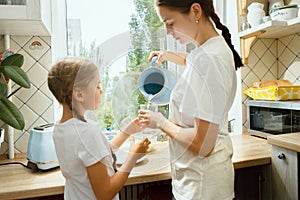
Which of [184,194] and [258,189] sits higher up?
[184,194]

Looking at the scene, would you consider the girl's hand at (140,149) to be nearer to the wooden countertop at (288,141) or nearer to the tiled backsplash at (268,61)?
the wooden countertop at (288,141)

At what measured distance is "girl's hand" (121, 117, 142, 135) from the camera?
0.87 meters

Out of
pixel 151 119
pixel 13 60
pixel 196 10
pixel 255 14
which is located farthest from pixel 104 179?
pixel 255 14

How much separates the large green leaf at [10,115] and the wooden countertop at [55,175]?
215 millimetres

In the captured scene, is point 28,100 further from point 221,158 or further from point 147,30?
point 221,158

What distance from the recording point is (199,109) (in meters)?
0.78

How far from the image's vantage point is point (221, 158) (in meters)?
0.89

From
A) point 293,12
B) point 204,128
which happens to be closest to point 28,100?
point 204,128

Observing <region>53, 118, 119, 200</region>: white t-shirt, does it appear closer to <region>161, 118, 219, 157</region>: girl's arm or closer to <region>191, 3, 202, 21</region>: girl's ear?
<region>161, 118, 219, 157</region>: girl's arm

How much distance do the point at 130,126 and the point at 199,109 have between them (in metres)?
0.24

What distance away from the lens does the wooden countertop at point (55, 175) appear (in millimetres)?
966

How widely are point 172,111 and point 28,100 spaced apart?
3.09 ft

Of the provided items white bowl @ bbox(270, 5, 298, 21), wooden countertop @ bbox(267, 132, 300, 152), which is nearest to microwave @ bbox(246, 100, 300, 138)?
wooden countertop @ bbox(267, 132, 300, 152)

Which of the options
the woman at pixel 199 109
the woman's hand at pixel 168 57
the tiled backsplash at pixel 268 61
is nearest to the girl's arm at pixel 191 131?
the woman at pixel 199 109
